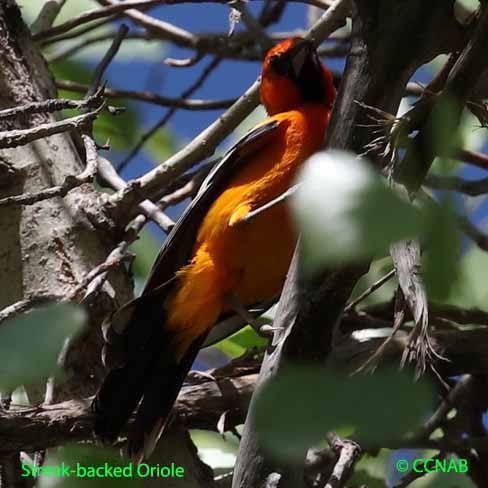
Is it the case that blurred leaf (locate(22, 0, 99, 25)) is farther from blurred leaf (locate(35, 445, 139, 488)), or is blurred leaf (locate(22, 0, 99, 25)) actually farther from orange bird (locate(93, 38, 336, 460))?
blurred leaf (locate(35, 445, 139, 488))

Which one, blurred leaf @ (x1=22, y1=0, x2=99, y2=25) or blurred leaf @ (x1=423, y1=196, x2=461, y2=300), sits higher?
blurred leaf @ (x1=22, y1=0, x2=99, y2=25)

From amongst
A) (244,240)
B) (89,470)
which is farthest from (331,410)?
(244,240)

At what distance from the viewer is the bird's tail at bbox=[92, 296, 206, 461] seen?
2.47m

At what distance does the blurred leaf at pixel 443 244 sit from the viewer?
29.6 inches

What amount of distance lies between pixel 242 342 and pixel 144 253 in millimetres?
705

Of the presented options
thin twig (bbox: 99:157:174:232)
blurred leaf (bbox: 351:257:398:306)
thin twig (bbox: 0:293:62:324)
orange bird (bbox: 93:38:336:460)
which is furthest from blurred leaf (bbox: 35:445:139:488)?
blurred leaf (bbox: 351:257:398:306)

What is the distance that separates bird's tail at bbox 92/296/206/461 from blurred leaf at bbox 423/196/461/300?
1.74 m

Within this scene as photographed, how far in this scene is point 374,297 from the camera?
3.71 metres

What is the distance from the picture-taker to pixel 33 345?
0.78m

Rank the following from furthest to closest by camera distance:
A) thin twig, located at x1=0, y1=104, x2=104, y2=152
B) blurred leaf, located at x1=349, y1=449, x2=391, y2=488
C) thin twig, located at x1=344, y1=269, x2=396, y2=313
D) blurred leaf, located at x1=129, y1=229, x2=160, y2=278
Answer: blurred leaf, located at x1=129, y1=229, x2=160, y2=278 < blurred leaf, located at x1=349, y1=449, x2=391, y2=488 < thin twig, located at x1=344, y1=269, x2=396, y2=313 < thin twig, located at x1=0, y1=104, x2=104, y2=152

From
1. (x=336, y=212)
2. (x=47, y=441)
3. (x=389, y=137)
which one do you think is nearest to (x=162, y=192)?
(x=47, y=441)

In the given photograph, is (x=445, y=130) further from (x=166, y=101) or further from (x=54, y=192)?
(x=166, y=101)

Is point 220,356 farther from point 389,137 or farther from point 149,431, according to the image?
point 389,137

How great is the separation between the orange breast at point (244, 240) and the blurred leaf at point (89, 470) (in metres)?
1.92
